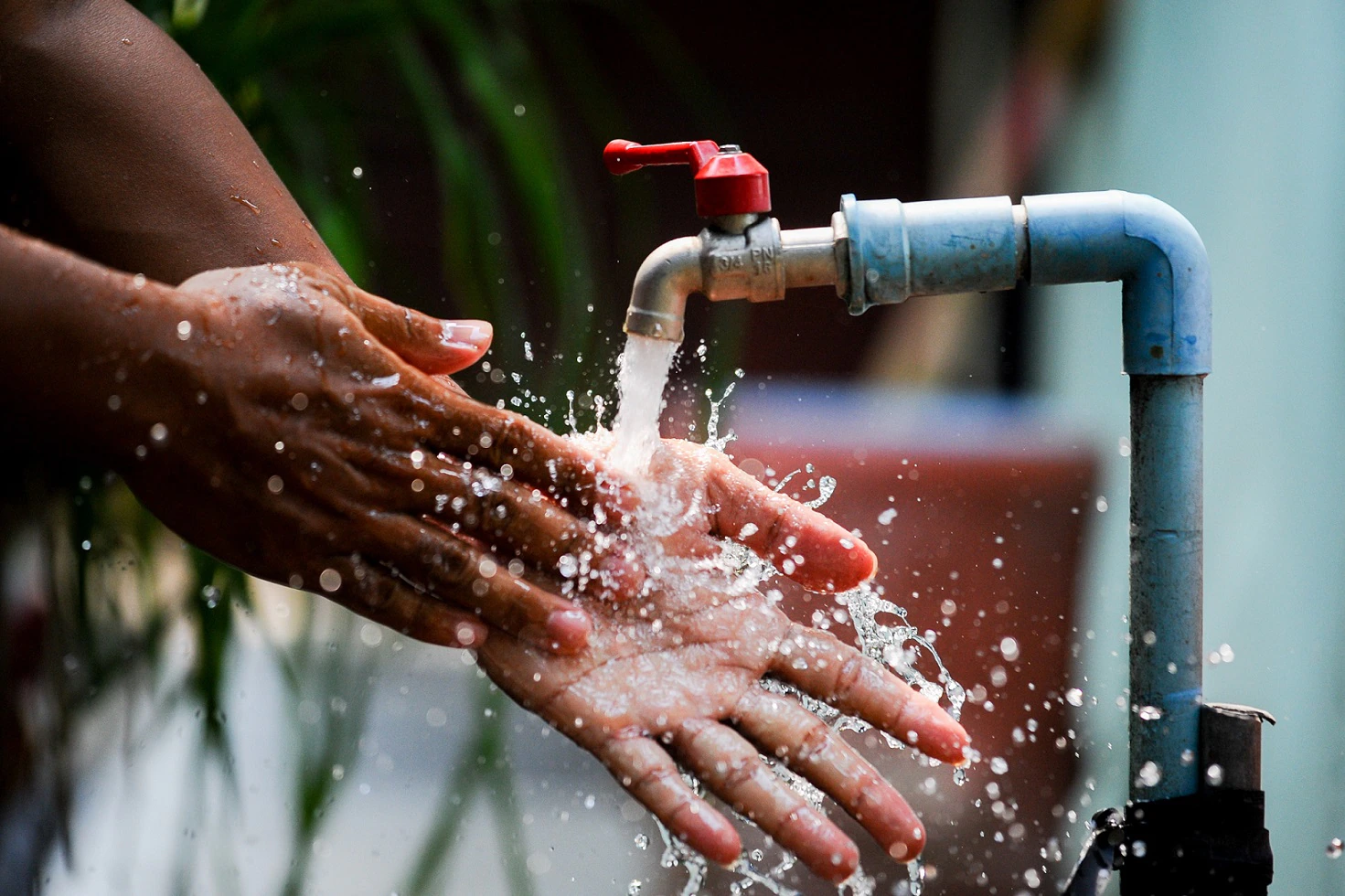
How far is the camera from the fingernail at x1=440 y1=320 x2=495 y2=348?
823 mm

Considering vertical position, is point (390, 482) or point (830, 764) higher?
point (390, 482)

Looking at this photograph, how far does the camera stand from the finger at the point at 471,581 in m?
0.77

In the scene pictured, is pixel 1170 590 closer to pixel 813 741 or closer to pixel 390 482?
pixel 813 741

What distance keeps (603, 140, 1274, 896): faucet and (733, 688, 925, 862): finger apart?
0.15m

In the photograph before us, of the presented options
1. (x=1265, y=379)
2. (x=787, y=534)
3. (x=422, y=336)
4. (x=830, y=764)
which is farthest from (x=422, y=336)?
(x=1265, y=379)

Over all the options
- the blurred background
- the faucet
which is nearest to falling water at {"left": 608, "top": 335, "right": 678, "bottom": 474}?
the faucet

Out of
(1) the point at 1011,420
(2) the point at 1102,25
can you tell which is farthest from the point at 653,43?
(1) the point at 1011,420

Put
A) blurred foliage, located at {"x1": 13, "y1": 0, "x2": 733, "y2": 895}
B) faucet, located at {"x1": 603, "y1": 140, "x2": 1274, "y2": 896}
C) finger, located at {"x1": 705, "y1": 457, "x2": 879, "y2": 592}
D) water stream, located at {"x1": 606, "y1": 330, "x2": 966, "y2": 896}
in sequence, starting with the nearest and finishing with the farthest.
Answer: faucet, located at {"x1": 603, "y1": 140, "x2": 1274, "y2": 896} → water stream, located at {"x1": 606, "y1": 330, "x2": 966, "y2": 896} → finger, located at {"x1": 705, "y1": 457, "x2": 879, "y2": 592} → blurred foliage, located at {"x1": 13, "y1": 0, "x2": 733, "y2": 895}

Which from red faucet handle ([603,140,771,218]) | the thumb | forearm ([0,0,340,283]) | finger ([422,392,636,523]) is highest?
forearm ([0,0,340,283])

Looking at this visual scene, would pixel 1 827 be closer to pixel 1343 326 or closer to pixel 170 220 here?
pixel 170 220

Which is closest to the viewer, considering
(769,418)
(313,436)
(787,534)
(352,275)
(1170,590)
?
A: (1170,590)

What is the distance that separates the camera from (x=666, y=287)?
26.7 inches

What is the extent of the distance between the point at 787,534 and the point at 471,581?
0.28m

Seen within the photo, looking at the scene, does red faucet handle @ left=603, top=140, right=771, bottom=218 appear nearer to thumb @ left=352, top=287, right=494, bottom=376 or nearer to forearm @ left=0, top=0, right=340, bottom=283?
thumb @ left=352, top=287, right=494, bottom=376
